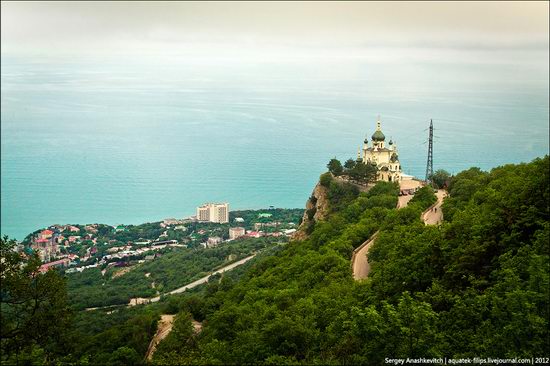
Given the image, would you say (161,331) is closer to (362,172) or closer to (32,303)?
(32,303)

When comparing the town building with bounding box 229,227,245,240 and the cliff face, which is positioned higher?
the cliff face

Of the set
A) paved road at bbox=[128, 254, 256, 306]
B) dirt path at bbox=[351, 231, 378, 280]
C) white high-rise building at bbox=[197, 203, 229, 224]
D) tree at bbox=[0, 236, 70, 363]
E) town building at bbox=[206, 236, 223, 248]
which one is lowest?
paved road at bbox=[128, 254, 256, 306]

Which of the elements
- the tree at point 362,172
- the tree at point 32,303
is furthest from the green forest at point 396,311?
the tree at point 362,172

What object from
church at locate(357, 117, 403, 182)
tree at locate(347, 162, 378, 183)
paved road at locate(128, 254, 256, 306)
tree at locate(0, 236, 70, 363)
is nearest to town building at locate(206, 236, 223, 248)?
paved road at locate(128, 254, 256, 306)

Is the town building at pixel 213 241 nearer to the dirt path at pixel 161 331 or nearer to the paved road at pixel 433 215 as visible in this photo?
the dirt path at pixel 161 331

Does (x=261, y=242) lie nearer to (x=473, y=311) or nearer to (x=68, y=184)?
(x=68, y=184)

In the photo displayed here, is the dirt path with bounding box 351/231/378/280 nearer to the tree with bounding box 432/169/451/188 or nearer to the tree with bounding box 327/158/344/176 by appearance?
the tree with bounding box 432/169/451/188

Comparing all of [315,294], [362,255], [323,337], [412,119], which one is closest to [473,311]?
[323,337]
